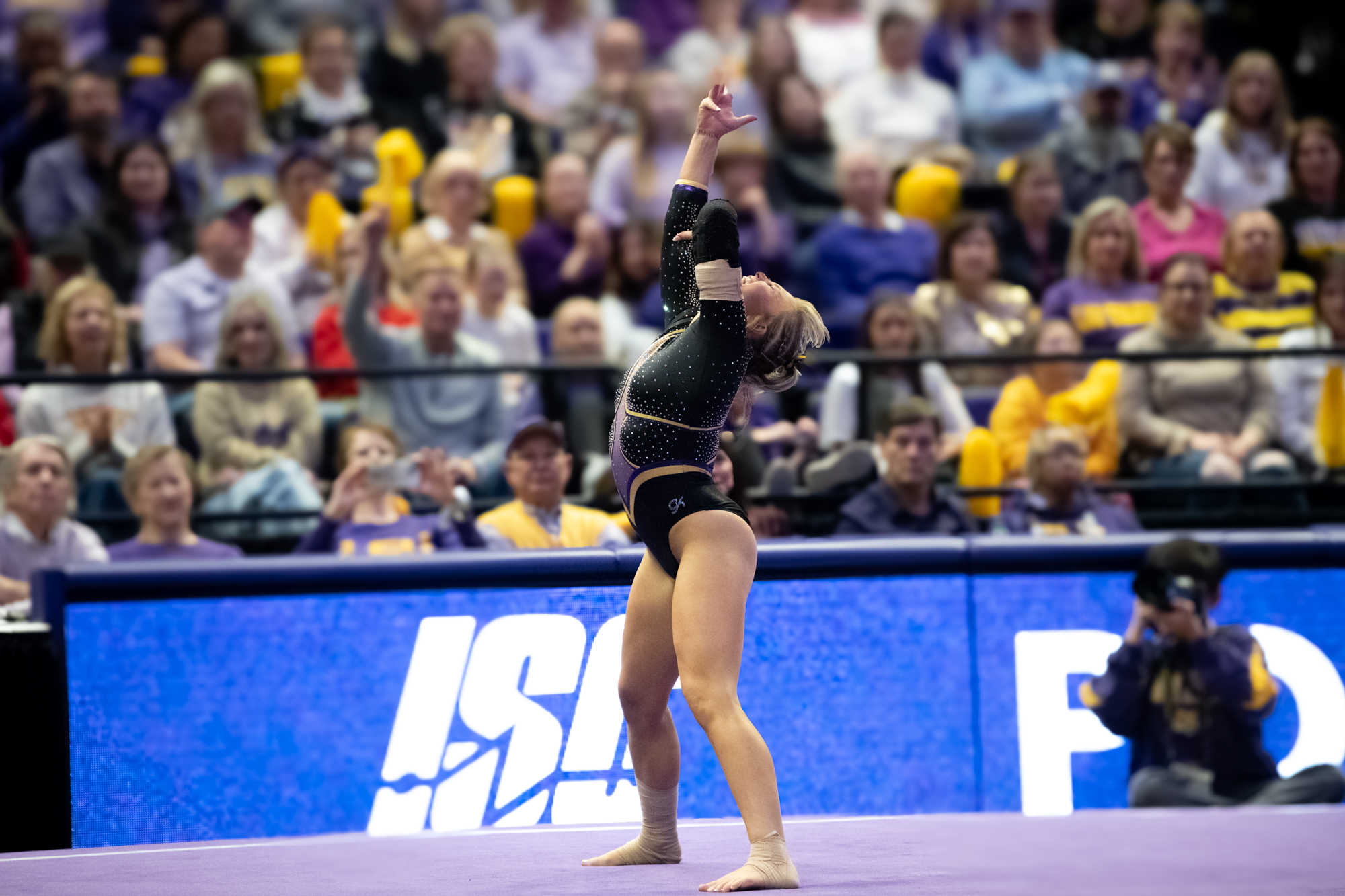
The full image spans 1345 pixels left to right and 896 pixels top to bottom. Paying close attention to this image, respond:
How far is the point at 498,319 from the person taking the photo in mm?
8102

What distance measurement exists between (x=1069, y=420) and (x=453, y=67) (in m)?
4.64

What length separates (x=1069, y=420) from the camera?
7449 mm

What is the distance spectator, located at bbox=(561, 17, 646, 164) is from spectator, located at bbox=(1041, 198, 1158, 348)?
287cm

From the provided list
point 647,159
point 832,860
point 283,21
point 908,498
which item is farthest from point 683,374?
point 283,21

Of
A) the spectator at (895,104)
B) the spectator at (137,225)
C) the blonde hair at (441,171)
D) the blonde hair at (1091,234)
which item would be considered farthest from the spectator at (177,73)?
the blonde hair at (1091,234)

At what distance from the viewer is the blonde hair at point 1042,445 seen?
6.72 meters

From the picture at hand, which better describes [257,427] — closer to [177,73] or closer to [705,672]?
[705,672]

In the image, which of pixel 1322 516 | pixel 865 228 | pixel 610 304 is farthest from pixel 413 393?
pixel 1322 516

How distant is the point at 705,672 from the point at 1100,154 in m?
6.53

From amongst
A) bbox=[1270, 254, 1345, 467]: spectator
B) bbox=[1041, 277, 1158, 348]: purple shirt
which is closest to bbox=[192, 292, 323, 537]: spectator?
bbox=[1041, 277, 1158, 348]: purple shirt

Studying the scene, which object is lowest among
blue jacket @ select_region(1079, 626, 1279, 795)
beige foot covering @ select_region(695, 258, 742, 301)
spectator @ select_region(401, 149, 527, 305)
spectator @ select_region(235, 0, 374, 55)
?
blue jacket @ select_region(1079, 626, 1279, 795)

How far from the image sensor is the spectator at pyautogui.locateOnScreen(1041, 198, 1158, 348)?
321 inches

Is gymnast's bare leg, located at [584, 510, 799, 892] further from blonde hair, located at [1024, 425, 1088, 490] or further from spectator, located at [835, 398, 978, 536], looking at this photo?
blonde hair, located at [1024, 425, 1088, 490]

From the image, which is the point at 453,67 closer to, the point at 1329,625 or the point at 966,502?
the point at 966,502
